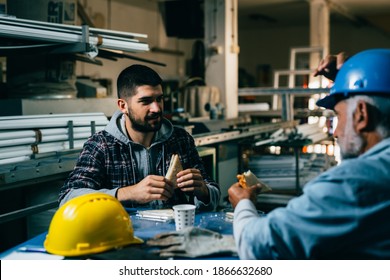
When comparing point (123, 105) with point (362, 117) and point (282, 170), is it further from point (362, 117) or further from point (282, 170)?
point (282, 170)

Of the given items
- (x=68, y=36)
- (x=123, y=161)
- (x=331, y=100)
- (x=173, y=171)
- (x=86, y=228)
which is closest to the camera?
(x=86, y=228)

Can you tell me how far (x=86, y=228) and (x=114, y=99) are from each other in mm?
2368

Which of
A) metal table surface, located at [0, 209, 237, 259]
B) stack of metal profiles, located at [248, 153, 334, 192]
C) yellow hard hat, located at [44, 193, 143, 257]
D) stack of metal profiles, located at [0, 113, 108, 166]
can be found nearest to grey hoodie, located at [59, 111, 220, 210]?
metal table surface, located at [0, 209, 237, 259]

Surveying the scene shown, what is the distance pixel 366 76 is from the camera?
4.66ft

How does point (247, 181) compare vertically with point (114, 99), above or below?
below

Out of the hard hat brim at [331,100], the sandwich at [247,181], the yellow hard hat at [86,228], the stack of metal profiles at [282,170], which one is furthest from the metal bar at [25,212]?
the stack of metal profiles at [282,170]

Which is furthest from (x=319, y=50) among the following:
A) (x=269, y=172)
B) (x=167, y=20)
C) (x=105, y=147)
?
(x=105, y=147)

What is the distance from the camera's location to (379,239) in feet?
4.35

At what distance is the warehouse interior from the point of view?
113 inches

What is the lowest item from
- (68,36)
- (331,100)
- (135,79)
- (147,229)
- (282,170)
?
(282,170)

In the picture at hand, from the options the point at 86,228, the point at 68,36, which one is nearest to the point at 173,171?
the point at 86,228

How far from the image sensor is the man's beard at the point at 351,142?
1.43m

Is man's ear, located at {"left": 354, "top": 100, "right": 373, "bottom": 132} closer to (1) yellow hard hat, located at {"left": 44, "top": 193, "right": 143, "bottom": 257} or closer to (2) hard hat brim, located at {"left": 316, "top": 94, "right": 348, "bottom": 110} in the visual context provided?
(2) hard hat brim, located at {"left": 316, "top": 94, "right": 348, "bottom": 110}
